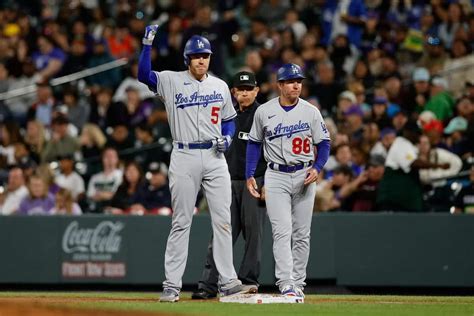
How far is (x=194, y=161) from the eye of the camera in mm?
10406

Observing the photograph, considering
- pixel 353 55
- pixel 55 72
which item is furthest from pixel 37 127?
pixel 353 55

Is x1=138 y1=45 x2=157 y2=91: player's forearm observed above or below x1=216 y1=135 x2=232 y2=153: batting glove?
above

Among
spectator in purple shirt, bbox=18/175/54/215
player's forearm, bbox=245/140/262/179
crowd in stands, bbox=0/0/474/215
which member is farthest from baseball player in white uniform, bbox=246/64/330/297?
spectator in purple shirt, bbox=18/175/54/215

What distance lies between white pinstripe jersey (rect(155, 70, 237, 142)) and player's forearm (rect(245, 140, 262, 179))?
427 millimetres

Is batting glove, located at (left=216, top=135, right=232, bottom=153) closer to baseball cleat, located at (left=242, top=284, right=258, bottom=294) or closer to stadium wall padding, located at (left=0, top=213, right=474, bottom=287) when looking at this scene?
baseball cleat, located at (left=242, top=284, right=258, bottom=294)

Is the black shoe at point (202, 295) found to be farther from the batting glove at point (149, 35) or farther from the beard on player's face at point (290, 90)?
the batting glove at point (149, 35)

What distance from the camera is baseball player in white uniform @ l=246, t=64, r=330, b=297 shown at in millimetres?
10625

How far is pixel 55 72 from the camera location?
20.6 metres

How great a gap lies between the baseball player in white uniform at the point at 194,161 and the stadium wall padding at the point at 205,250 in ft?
13.5

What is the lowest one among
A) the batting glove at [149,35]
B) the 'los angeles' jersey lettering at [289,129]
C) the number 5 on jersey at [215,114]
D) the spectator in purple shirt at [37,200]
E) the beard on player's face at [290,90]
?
the spectator in purple shirt at [37,200]

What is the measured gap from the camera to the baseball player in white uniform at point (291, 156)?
1062 centimetres

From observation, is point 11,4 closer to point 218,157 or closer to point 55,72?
point 55,72

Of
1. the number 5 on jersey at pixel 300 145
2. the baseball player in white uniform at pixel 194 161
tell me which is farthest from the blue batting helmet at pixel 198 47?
the number 5 on jersey at pixel 300 145

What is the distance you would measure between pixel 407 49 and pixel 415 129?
390cm
